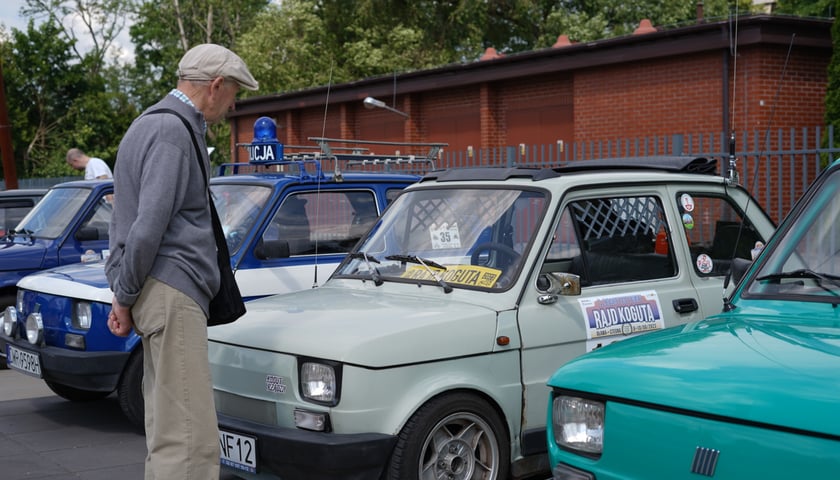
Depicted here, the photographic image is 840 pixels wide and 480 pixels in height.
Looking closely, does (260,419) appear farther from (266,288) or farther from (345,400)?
(266,288)

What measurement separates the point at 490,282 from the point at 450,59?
33.8m

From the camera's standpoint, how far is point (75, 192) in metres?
9.42

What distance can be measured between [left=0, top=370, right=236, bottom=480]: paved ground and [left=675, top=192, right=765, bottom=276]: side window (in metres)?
3.06

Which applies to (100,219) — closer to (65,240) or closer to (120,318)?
(65,240)

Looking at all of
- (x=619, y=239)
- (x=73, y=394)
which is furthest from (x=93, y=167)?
(x=619, y=239)

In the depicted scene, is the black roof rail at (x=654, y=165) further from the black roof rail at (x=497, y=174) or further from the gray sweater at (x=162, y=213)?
the gray sweater at (x=162, y=213)

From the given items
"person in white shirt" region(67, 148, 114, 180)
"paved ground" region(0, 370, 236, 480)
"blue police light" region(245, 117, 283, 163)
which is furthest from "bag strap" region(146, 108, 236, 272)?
"person in white shirt" region(67, 148, 114, 180)

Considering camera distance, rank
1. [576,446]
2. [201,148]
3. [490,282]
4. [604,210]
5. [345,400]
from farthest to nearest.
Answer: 1. [604,210]
2. [490,282]
3. [345,400]
4. [201,148]
5. [576,446]

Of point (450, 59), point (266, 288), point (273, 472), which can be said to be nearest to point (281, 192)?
point (266, 288)

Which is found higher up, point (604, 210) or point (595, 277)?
point (604, 210)

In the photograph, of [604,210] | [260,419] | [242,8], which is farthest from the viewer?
[242,8]

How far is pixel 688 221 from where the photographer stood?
5750 millimetres

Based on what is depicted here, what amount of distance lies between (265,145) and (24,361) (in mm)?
2476

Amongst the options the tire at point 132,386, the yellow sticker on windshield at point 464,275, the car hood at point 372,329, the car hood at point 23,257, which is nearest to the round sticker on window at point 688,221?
the yellow sticker on windshield at point 464,275
